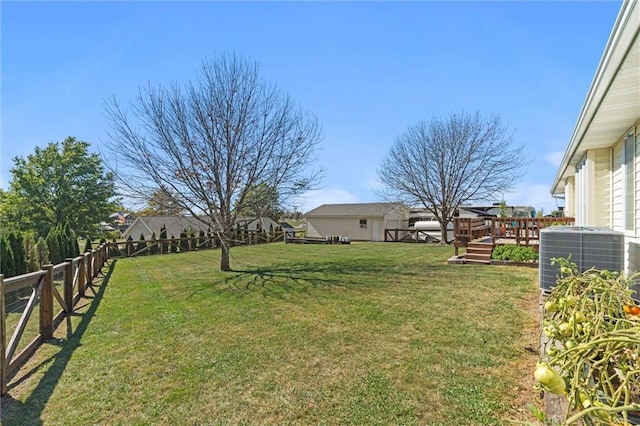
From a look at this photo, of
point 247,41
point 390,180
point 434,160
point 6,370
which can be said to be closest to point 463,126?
point 434,160

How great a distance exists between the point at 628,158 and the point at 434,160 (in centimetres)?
1684

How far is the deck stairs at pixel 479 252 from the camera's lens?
33.5ft

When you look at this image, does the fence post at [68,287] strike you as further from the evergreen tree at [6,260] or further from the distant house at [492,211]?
the distant house at [492,211]

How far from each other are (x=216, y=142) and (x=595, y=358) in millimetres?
10295

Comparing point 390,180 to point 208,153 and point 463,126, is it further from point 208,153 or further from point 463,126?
point 208,153

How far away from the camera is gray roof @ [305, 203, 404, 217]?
26703 millimetres

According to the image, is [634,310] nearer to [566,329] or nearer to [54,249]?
[566,329]

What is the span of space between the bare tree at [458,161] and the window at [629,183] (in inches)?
623

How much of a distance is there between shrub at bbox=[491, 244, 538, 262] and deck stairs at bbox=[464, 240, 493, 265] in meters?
0.18

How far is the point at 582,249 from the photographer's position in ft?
16.0

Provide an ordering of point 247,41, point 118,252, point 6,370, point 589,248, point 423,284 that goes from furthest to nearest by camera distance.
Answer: point 118,252
point 247,41
point 423,284
point 589,248
point 6,370

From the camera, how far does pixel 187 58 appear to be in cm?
1051

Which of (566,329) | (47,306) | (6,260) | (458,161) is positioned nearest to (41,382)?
(47,306)

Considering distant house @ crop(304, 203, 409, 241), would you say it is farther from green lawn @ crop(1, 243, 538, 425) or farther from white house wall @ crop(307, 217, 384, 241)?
green lawn @ crop(1, 243, 538, 425)
